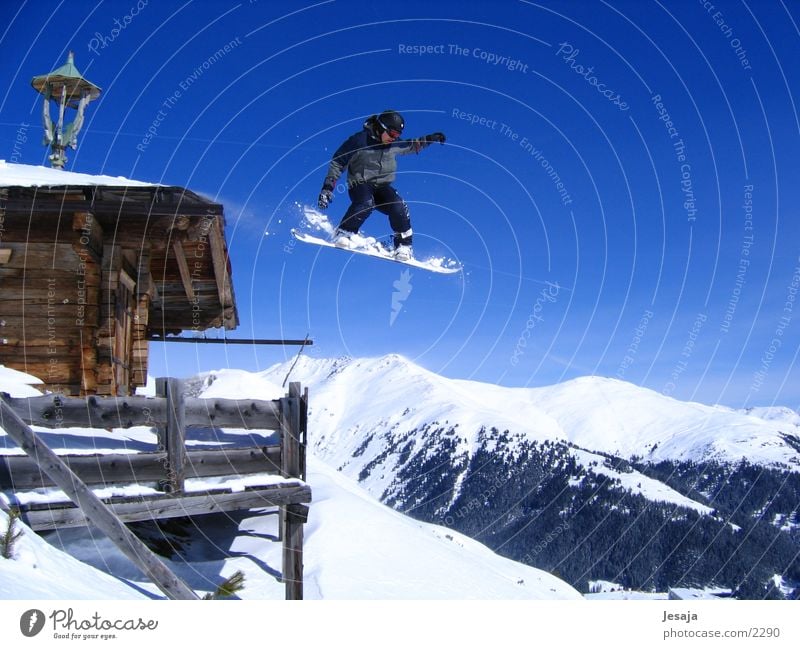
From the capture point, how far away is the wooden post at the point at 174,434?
7316 mm

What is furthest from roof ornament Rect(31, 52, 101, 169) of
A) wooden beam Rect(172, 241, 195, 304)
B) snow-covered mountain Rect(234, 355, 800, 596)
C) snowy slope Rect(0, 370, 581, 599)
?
snow-covered mountain Rect(234, 355, 800, 596)

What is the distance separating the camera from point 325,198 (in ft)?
19.7

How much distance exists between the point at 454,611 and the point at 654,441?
20718cm

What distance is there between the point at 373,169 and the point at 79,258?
615cm

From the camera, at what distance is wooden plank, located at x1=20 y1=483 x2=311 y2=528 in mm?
6289

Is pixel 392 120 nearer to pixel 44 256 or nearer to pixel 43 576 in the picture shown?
pixel 43 576

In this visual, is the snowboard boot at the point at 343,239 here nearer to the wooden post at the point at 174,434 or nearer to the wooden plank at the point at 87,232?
the wooden post at the point at 174,434

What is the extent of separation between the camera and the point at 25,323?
10.5m

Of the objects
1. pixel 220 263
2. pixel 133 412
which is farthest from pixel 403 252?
pixel 220 263

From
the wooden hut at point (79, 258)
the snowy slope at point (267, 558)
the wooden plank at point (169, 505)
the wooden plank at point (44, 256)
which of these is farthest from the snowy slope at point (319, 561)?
the wooden plank at point (44, 256)

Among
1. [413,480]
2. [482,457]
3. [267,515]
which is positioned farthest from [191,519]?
[413,480]

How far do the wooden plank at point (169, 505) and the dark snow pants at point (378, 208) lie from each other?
3.47 metres

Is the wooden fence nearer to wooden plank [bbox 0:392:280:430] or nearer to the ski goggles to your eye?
wooden plank [bbox 0:392:280:430]

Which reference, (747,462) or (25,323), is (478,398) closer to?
(747,462)
